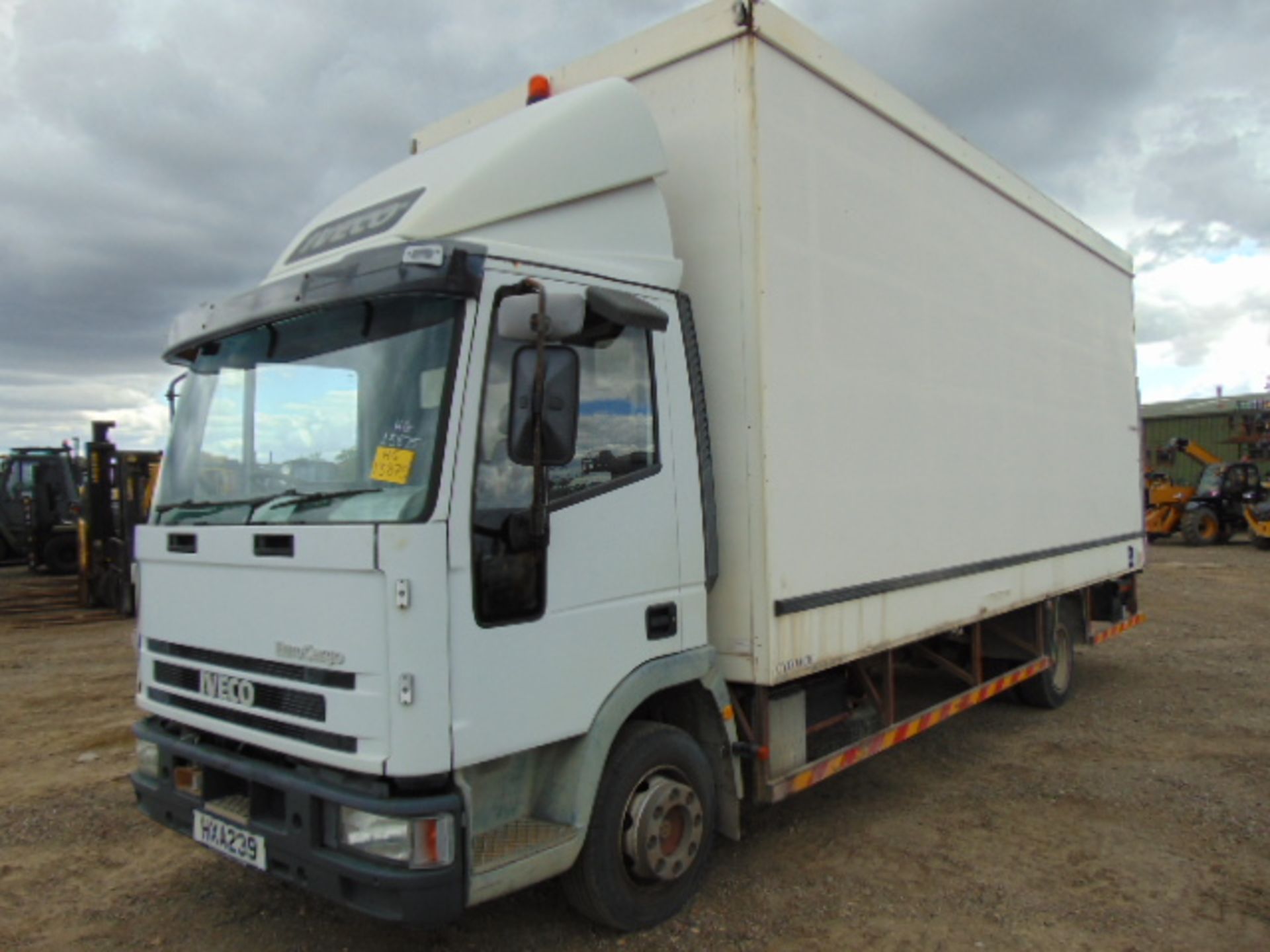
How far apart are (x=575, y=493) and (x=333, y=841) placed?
4.42 feet

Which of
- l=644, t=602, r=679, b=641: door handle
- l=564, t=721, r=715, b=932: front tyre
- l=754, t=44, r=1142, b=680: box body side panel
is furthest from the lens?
l=754, t=44, r=1142, b=680: box body side panel

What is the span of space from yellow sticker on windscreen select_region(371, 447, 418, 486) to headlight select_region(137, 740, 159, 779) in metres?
1.57

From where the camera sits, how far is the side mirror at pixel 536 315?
287cm

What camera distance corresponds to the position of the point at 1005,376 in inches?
226

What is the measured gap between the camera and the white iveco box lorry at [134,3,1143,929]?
286 cm

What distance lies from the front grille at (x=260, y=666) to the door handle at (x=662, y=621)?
1.14 metres

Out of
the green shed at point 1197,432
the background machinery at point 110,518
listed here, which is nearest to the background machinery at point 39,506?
the background machinery at point 110,518

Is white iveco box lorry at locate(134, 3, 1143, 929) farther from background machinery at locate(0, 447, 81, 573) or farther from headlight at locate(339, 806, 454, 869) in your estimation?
background machinery at locate(0, 447, 81, 573)

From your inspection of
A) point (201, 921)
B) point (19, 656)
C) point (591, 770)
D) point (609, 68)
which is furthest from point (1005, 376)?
point (19, 656)

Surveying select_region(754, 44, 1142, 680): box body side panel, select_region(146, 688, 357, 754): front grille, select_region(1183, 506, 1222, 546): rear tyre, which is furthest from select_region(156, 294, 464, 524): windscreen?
select_region(1183, 506, 1222, 546): rear tyre

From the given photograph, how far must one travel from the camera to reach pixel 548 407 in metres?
2.86

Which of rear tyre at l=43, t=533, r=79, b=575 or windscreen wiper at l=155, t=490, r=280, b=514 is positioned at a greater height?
windscreen wiper at l=155, t=490, r=280, b=514

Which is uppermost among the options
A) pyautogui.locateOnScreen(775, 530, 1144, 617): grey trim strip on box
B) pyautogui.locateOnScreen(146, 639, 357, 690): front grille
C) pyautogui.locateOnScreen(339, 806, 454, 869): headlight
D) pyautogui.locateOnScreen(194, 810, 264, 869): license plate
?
pyautogui.locateOnScreen(775, 530, 1144, 617): grey trim strip on box

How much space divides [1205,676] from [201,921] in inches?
329
